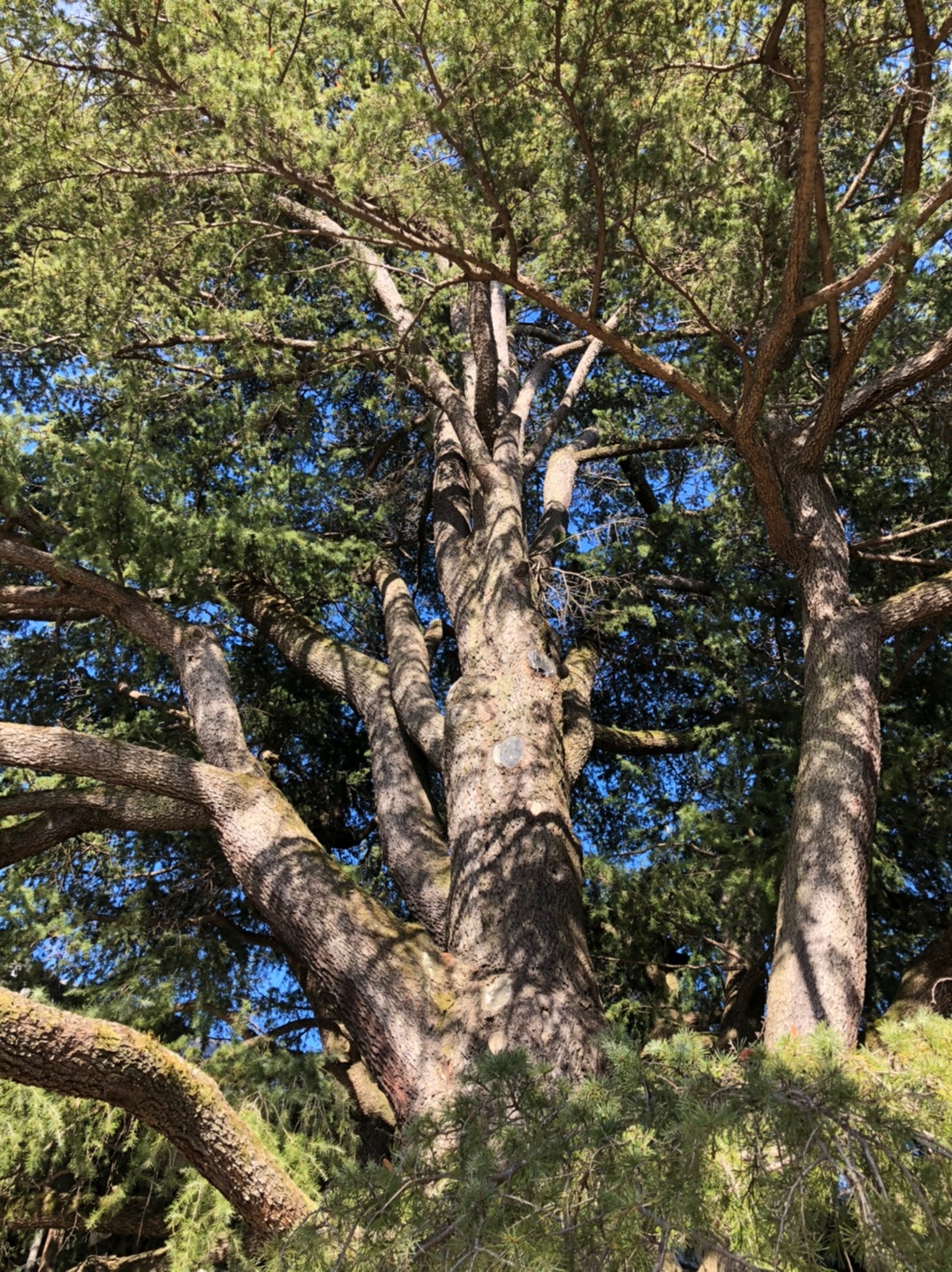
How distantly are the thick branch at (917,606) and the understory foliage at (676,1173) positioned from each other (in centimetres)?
273

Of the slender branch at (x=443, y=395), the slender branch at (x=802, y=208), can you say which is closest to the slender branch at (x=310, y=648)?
the slender branch at (x=443, y=395)

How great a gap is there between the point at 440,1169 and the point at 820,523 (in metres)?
4.16

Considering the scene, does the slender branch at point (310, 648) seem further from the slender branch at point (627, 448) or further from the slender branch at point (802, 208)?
the slender branch at point (802, 208)

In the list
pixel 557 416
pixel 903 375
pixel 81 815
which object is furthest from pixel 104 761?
pixel 557 416

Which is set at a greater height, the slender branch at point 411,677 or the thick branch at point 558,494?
the thick branch at point 558,494

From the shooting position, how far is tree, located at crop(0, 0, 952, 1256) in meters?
4.23

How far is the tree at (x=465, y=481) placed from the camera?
13.9 feet

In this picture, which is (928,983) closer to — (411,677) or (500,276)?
(411,677)

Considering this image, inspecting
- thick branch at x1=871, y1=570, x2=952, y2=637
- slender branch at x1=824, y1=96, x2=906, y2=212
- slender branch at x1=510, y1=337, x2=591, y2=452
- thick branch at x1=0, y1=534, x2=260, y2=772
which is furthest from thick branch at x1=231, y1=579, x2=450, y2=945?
slender branch at x1=824, y1=96, x2=906, y2=212

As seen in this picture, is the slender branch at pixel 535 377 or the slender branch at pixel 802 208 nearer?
the slender branch at pixel 802 208

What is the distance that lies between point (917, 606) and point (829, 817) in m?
1.33

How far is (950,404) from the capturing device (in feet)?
19.9

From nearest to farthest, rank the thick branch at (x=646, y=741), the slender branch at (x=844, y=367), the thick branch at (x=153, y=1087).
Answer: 1. the thick branch at (x=153, y=1087)
2. the slender branch at (x=844, y=367)
3. the thick branch at (x=646, y=741)

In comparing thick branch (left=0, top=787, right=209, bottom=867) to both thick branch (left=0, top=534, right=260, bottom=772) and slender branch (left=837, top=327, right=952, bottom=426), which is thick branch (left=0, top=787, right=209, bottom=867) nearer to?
thick branch (left=0, top=534, right=260, bottom=772)
